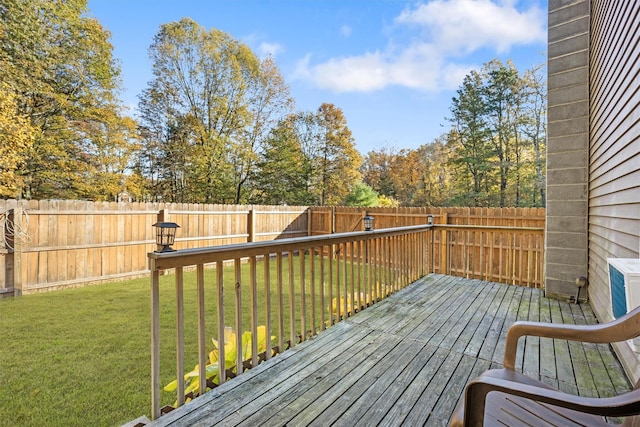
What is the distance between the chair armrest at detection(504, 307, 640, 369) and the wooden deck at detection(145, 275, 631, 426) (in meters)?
0.59

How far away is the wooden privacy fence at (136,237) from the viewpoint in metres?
5.16

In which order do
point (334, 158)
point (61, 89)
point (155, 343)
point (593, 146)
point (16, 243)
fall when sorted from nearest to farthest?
1. point (155, 343)
2. point (593, 146)
3. point (16, 243)
4. point (61, 89)
5. point (334, 158)

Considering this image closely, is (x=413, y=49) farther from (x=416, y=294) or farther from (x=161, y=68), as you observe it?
(x=161, y=68)

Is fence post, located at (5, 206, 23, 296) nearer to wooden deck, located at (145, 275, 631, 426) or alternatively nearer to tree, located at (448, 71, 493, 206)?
wooden deck, located at (145, 275, 631, 426)

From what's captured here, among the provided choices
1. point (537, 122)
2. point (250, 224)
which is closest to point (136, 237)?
point (250, 224)

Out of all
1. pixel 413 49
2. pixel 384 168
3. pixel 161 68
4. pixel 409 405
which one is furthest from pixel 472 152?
pixel 409 405

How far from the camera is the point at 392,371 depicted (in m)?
2.08

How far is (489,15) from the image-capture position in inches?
315

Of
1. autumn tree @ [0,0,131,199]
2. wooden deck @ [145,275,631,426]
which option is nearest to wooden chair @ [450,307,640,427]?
wooden deck @ [145,275,631,426]

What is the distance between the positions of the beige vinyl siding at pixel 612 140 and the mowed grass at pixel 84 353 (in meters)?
2.41

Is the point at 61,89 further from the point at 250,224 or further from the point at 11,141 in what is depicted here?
the point at 250,224

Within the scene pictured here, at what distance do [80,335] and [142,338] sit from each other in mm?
794

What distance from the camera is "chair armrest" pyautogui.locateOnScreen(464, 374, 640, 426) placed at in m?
0.66

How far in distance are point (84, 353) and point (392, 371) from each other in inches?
131
